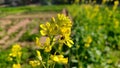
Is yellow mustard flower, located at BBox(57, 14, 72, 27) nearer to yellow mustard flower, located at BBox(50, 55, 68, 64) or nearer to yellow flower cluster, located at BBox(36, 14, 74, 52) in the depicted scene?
yellow flower cluster, located at BBox(36, 14, 74, 52)

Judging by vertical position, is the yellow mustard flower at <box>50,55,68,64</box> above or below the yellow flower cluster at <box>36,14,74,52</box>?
below

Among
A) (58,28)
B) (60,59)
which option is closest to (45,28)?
(58,28)

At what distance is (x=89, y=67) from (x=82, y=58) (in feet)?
1.13

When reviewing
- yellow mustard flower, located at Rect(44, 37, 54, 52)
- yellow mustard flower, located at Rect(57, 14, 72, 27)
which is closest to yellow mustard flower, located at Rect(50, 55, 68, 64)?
yellow mustard flower, located at Rect(44, 37, 54, 52)

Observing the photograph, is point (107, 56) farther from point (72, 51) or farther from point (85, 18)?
point (85, 18)

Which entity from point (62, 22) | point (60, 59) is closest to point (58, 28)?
point (62, 22)

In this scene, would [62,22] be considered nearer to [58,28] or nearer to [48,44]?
[58,28]

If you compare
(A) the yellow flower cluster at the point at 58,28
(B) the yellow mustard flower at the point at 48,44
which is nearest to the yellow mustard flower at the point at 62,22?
(A) the yellow flower cluster at the point at 58,28

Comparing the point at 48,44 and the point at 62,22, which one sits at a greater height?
the point at 62,22

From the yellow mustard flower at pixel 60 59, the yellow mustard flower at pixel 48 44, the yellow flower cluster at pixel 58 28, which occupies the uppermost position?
the yellow flower cluster at pixel 58 28

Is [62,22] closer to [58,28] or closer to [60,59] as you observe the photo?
[58,28]

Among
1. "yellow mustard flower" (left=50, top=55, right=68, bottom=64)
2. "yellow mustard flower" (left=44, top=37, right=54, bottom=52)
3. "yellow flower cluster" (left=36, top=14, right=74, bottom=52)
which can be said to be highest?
"yellow flower cluster" (left=36, top=14, right=74, bottom=52)

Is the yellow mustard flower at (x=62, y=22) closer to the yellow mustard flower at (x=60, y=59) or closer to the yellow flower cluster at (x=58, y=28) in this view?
the yellow flower cluster at (x=58, y=28)

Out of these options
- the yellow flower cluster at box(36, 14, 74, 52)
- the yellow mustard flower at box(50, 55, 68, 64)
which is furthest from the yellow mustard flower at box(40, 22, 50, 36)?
the yellow mustard flower at box(50, 55, 68, 64)
